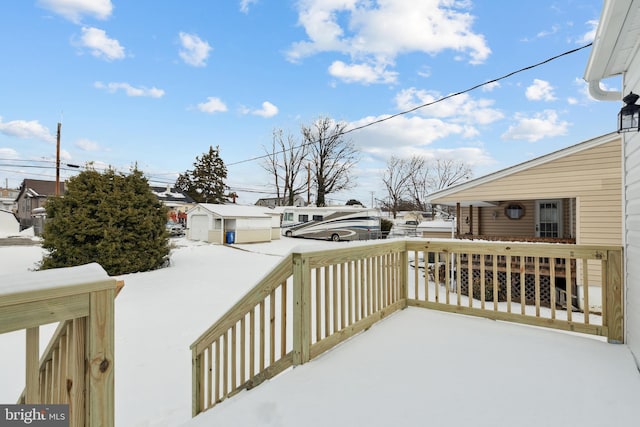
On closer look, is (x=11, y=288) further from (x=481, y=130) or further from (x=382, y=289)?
(x=481, y=130)

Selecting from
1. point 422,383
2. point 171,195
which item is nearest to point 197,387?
point 422,383

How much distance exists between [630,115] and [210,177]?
34.2 meters

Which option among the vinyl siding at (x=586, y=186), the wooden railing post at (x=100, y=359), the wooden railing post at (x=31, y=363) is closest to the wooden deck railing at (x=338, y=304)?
the wooden railing post at (x=100, y=359)

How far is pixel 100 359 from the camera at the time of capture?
1030 mm

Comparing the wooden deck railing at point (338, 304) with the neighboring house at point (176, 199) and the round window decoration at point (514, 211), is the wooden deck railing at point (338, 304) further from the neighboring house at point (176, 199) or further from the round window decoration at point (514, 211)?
the neighboring house at point (176, 199)

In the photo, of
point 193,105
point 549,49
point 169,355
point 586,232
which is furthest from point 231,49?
point 586,232

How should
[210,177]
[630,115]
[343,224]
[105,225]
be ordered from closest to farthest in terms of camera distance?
[630,115] → [105,225] → [343,224] → [210,177]

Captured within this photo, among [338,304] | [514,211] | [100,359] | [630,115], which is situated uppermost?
[630,115]

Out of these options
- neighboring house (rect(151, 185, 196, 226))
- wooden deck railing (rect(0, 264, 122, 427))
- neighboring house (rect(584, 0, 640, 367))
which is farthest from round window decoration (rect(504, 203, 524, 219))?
neighboring house (rect(151, 185, 196, 226))

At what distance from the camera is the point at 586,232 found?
25.4 ft

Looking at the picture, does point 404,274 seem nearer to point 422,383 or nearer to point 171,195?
point 422,383

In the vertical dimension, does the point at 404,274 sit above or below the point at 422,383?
above

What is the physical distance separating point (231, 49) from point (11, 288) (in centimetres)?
1237

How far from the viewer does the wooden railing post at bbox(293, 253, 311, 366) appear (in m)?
2.37
